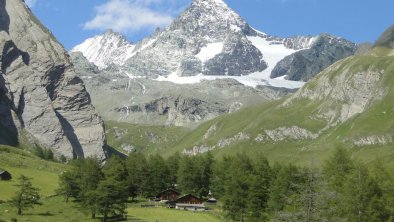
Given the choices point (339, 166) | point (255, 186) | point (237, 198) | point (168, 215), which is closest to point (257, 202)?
point (255, 186)

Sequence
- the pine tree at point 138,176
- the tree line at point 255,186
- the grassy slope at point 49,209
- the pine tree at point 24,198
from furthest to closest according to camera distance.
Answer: the pine tree at point 138,176 → the pine tree at point 24,198 → the grassy slope at point 49,209 → the tree line at point 255,186

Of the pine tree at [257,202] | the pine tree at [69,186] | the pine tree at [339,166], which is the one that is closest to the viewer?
the pine tree at [339,166]

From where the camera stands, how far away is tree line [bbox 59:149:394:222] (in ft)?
137

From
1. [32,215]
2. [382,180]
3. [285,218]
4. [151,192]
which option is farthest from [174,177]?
[285,218]

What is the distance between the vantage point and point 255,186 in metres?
96.3

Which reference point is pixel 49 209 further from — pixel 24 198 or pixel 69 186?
pixel 69 186

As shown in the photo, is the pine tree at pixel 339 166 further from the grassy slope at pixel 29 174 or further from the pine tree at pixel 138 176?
the pine tree at pixel 138 176

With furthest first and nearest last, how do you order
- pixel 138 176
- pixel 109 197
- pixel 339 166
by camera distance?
1. pixel 138 176
2. pixel 339 166
3. pixel 109 197

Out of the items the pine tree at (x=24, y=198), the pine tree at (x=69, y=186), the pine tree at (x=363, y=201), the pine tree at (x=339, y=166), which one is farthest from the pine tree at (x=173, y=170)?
the pine tree at (x=363, y=201)

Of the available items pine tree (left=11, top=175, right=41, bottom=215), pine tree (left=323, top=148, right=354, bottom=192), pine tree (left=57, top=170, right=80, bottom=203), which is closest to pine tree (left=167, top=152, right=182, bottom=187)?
pine tree (left=57, top=170, right=80, bottom=203)

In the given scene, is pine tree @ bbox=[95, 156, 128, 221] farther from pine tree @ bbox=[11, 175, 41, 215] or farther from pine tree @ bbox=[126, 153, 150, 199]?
pine tree @ bbox=[126, 153, 150, 199]

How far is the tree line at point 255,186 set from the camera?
41.7 meters

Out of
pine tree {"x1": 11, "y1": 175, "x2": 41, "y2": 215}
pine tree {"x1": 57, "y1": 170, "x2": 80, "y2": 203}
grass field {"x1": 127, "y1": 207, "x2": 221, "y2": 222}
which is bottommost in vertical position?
grass field {"x1": 127, "y1": 207, "x2": 221, "y2": 222}

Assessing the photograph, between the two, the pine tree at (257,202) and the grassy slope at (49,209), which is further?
the pine tree at (257,202)
